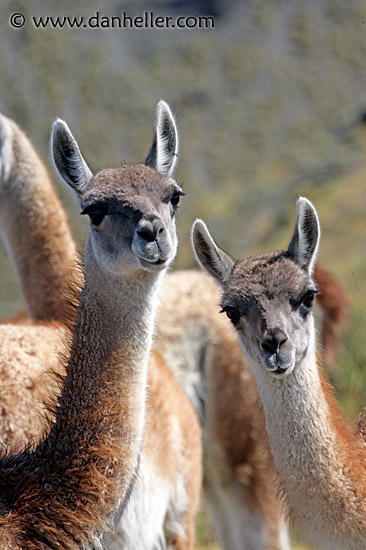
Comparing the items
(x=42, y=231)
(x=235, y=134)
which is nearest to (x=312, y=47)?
(x=235, y=134)

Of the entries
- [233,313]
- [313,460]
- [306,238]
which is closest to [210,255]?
[233,313]

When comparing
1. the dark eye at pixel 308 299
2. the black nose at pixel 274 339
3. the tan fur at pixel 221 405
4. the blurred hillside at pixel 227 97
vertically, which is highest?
the blurred hillside at pixel 227 97

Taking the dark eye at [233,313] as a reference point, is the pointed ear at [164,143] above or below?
above

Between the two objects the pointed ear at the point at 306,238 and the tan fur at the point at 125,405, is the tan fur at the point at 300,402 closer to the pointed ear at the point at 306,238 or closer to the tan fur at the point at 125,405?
the pointed ear at the point at 306,238

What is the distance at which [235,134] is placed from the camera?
157ft

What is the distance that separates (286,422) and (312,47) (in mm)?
42224

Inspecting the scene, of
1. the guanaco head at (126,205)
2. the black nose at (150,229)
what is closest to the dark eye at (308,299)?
the guanaco head at (126,205)

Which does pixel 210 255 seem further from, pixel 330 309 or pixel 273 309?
pixel 330 309

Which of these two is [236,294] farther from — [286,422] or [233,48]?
[233,48]

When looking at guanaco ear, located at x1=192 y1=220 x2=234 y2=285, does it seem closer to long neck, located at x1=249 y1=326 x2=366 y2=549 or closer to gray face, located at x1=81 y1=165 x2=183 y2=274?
gray face, located at x1=81 y1=165 x2=183 y2=274

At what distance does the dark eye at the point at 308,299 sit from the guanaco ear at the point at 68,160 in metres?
1.26

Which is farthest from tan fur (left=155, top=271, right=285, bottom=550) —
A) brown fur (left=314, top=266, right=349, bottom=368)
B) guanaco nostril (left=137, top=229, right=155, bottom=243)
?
guanaco nostril (left=137, top=229, right=155, bottom=243)

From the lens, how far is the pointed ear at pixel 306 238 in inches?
147

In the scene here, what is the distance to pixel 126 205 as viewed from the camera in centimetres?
339
